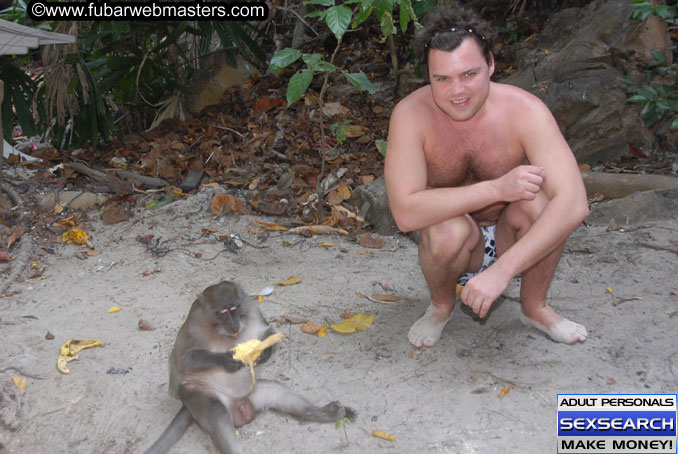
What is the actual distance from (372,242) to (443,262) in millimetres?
1559

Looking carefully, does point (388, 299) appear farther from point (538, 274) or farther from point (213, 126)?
point (213, 126)

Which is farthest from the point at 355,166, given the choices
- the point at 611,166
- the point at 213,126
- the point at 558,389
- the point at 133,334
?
the point at 558,389

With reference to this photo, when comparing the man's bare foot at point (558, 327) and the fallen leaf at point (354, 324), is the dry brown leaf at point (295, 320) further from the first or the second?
the man's bare foot at point (558, 327)

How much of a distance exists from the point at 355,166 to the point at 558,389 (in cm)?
310

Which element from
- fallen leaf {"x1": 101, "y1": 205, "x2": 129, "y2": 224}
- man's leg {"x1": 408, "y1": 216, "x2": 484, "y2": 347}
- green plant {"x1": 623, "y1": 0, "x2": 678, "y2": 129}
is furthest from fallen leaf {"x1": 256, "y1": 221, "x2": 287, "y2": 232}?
green plant {"x1": 623, "y1": 0, "x2": 678, "y2": 129}

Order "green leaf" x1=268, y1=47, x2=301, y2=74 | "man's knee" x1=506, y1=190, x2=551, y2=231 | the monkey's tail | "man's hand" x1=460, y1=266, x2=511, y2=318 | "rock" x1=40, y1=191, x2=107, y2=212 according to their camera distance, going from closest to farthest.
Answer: the monkey's tail, "man's hand" x1=460, y1=266, x2=511, y2=318, "man's knee" x1=506, y1=190, x2=551, y2=231, "green leaf" x1=268, y1=47, x2=301, y2=74, "rock" x1=40, y1=191, x2=107, y2=212

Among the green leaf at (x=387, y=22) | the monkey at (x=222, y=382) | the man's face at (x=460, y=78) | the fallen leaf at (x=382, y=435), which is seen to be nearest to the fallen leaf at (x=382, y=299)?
the monkey at (x=222, y=382)

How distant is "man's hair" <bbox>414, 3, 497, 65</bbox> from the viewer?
2.61 metres

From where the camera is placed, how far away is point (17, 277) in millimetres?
4055

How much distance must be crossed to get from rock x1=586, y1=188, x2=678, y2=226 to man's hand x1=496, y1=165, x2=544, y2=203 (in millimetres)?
2024

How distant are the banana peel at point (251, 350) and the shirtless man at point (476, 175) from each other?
2.61 ft

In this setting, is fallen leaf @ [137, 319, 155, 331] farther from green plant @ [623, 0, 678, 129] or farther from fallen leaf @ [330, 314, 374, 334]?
green plant @ [623, 0, 678, 129]

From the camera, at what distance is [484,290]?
2.51 metres

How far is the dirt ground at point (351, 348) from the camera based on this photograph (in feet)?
8.28
